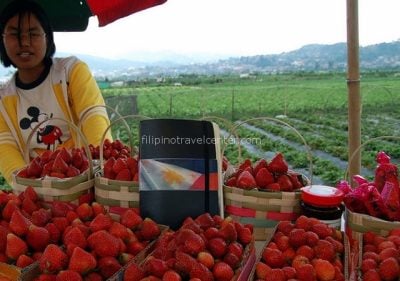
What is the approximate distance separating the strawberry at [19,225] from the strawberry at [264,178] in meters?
0.71

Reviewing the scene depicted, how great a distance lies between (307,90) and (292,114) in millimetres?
3172

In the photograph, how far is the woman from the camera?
2004mm

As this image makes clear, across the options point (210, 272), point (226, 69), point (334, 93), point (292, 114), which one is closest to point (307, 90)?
point (334, 93)

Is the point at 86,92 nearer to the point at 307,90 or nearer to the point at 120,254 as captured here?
the point at 120,254

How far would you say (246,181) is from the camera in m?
1.33

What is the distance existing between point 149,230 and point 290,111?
14.1 meters

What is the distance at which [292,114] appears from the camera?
14289 millimetres

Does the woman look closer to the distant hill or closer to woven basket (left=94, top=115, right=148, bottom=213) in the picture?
woven basket (left=94, top=115, right=148, bottom=213)

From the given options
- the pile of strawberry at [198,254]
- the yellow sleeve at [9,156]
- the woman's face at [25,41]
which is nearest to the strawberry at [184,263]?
the pile of strawberry at [198,254]

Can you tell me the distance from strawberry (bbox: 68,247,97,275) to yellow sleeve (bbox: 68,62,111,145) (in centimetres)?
114

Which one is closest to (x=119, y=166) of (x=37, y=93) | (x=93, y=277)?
(x=93, y=277)

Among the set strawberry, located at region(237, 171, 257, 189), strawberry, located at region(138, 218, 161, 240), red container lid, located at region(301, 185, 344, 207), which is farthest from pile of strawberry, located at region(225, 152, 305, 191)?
strawberry, located at region(138, 218, 161, 240)

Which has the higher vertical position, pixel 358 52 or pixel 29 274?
pixel 358 52

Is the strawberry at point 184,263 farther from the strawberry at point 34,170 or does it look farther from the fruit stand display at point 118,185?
the strawberry at point 34,170
